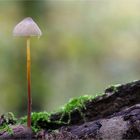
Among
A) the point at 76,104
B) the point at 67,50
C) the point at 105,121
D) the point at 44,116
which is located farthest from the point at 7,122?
the point at 67,50

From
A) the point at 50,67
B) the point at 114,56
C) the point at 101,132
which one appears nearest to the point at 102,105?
the point at 101,132

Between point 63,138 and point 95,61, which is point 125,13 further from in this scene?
point 63,138

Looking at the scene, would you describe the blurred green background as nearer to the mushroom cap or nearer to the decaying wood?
the decaying wood

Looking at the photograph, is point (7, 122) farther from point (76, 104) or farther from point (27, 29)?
point (27, 29)

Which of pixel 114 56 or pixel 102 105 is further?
pixel 114 56

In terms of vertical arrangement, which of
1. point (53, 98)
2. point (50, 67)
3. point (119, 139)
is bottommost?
point (119, 139)
